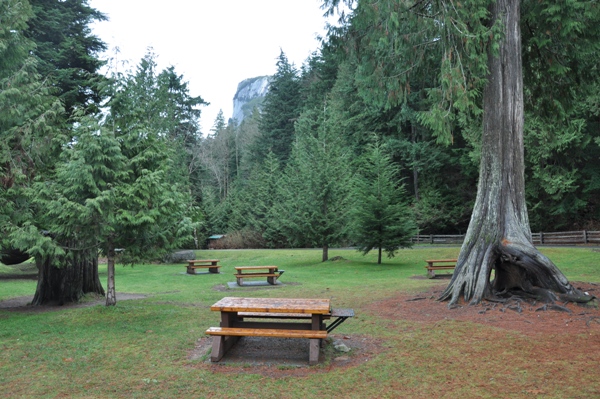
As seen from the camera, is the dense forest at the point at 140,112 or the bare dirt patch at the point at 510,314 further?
the dense forest at the point at 140,112

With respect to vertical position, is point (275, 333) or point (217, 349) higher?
point (275, 333)

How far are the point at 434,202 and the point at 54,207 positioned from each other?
33214 millimetres

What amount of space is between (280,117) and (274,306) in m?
52.2

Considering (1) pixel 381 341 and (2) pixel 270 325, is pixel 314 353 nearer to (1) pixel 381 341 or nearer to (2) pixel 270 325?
(2) pixel 270 325

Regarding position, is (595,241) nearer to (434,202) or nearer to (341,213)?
(434,202)

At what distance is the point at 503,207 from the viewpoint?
1051 cm

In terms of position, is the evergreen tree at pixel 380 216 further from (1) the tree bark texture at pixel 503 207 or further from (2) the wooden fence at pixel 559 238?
(2) the wooden fence at pixel 559 238

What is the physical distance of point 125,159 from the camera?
377 inches

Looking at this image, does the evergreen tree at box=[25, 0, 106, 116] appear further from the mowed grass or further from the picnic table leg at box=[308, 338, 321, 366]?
the picnic table leg at box=[308, 338, 321, 366]

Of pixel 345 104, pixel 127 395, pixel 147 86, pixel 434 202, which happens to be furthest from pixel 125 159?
pixel 345 104

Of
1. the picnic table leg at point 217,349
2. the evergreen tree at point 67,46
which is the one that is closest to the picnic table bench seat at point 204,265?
the evergreen tree at point 67,46

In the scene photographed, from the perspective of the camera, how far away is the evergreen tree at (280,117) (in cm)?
5569

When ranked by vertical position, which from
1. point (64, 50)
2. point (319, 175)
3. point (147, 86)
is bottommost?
point (319, 175)

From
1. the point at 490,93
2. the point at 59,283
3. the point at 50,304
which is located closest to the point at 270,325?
the point at 490,93
